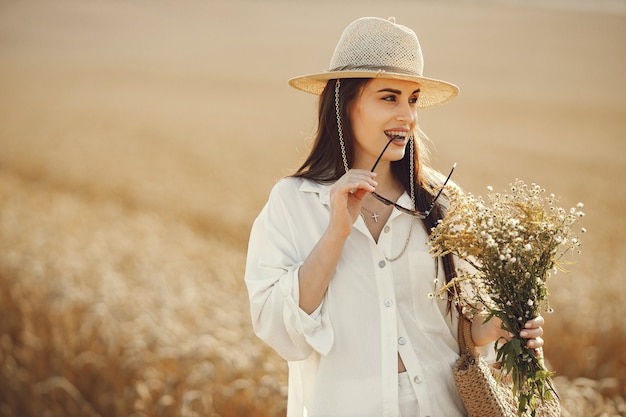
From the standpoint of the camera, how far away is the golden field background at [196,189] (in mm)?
5566

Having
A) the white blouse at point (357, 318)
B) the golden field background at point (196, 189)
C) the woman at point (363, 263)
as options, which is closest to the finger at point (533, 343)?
the woman at point (363, 263)

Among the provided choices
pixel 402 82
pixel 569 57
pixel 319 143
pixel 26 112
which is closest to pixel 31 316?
pixel 319 143

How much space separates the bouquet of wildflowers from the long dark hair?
0.46 metres

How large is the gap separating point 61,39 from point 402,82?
264ft

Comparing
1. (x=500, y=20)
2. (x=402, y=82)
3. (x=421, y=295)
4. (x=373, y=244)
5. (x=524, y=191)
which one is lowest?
(x=421, y=295)

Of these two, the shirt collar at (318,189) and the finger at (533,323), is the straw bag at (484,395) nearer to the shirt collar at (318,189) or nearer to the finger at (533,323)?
the finger at (533,323)

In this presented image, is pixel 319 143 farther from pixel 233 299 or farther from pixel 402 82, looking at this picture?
pixel 233 299

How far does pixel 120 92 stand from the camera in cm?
5025

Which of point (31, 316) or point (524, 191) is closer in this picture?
point (524, 191)

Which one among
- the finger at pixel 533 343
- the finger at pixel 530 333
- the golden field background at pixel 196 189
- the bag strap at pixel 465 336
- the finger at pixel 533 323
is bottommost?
the golden field background at pixel 196 189

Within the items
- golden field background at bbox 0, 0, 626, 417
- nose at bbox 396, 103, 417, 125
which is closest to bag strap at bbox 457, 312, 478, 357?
nose at bbox 396, 103, 417, 125

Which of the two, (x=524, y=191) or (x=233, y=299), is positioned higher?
(x=524, y=191)

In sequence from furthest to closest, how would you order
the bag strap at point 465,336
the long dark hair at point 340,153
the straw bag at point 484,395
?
the long dark hair at point 340,153, the bag strap at point 465,336, the straw bag at point 484,395

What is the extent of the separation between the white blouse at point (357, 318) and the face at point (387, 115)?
0.28 meters
